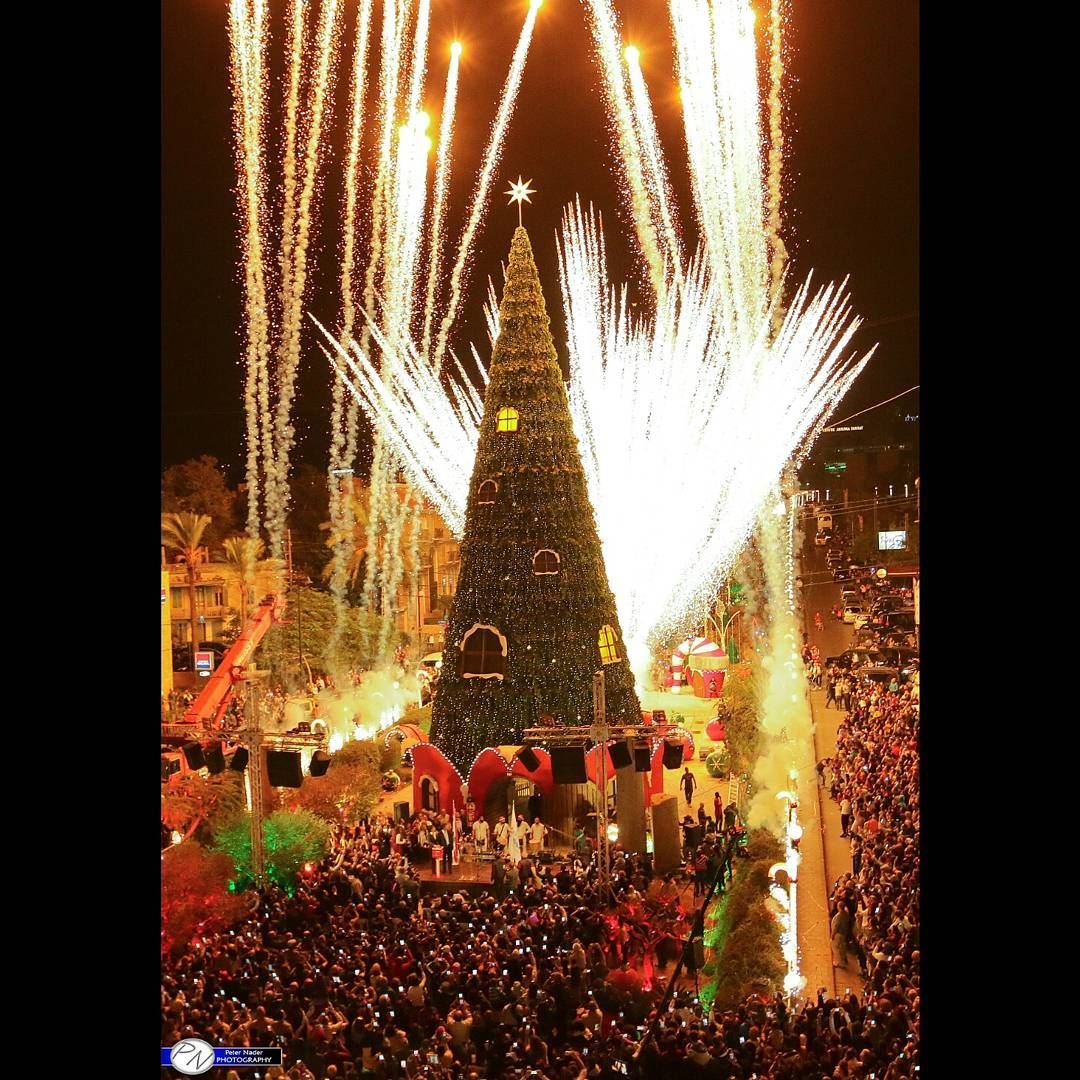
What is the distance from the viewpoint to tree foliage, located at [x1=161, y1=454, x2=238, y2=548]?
866 centimetres

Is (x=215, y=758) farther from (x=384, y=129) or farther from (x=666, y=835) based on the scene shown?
(x=384, y=129)

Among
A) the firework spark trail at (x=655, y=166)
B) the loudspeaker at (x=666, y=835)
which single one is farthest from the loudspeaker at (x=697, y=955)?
the firework spark trail at (x=655, y=166)

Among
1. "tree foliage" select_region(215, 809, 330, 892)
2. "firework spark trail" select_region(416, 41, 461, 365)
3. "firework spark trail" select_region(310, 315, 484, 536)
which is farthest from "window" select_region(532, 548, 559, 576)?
"tree foliage" select_region(215, 809, 330, 892)

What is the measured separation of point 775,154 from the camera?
7.95 m

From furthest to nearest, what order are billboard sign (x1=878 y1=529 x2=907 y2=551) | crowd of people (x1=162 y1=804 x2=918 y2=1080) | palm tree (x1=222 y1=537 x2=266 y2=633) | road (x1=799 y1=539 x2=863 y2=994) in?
palm tree (x1=222 y1=537 x2=266 y2=633) → billboard sign (x1=878 y1=529 x2=907 y2=551) → road (x1=799 y1=539 x2=863 y2=994) → crowd of people (x1=162 y1=804 x2=918 y2=1080)

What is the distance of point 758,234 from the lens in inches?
317

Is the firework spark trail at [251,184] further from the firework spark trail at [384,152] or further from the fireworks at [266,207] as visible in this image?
the firework spark trail at [384,152]

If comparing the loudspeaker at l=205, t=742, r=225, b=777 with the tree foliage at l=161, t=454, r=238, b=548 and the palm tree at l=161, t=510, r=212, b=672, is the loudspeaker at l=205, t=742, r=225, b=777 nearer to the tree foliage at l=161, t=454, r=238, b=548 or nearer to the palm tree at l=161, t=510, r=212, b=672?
the palm tree at l=161, t=510, r=212, b=672

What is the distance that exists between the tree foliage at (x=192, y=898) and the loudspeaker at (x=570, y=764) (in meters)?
2.40

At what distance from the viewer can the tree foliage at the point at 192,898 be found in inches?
311

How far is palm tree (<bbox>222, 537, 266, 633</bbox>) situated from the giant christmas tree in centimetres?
189
